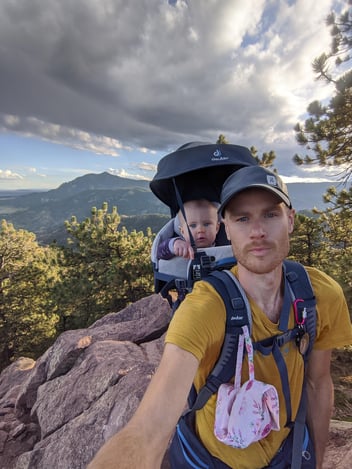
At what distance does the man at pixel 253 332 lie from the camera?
153 cm

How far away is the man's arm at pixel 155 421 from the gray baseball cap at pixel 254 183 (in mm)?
1181

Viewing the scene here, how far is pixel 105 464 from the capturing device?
4.04 ft

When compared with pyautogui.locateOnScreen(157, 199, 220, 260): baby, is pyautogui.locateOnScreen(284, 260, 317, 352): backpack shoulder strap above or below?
below

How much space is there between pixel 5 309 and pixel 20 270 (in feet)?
11.9

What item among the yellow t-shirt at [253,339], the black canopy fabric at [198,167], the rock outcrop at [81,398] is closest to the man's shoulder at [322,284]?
the yellow t-shirt at [253,339]

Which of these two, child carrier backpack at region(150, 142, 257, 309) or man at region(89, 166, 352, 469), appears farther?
child carrier backpack at region(150, 142, 257, 309)

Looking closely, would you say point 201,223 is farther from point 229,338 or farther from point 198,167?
point 229,338

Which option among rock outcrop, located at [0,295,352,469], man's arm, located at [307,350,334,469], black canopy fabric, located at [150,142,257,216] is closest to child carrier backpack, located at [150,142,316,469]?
man's arm, located at [307,350,334,469]

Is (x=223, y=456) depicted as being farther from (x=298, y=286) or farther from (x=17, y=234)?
(x=17, y=234)

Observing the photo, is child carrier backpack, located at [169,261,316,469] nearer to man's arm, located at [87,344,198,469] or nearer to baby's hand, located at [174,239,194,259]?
man's arm, located at [87,344,198,469]

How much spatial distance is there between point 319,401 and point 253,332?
1159 millimetres

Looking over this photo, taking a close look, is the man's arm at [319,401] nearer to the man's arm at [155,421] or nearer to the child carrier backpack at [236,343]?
the child carrier backpack at [236,343]

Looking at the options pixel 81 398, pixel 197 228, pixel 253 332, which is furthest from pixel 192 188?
pixel 81 398

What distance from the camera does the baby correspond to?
329cm
